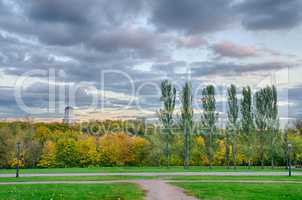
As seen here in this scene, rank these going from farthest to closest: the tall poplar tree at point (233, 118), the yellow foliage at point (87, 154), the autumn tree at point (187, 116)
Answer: the yellow foliage at point (87, 154), the tall poplar tree at point (233, 118), the autumn tree at point (187, 116)

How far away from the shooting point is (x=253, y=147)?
51.9 meters

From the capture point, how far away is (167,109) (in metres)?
49.0

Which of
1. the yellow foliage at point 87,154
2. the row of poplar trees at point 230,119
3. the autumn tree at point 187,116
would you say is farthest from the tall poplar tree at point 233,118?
the yellow foliage at point 87,154

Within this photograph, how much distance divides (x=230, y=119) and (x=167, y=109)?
34.2 ft

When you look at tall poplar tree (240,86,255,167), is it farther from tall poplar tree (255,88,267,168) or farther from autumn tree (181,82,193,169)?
autumn tree (181,82,193,169)

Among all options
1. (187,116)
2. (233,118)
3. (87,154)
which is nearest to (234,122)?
(233,118)

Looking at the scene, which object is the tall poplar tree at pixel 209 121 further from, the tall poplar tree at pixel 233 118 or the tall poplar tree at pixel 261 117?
the tall poplar tree at pixel 261 117

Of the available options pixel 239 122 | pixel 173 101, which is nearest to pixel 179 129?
pixel 173 101

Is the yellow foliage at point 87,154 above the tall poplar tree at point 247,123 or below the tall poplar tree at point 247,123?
below

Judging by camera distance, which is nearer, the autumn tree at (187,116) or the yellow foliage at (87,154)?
the autumn tree at (187,116)

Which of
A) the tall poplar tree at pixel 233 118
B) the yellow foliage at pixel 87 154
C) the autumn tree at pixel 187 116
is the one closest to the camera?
the autumn tree at pixel 187 116

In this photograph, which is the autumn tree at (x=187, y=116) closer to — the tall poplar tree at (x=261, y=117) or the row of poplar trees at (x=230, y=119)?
the row of poplar trees at (x=230, y=119)

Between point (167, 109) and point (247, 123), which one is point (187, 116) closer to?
point (167, 109)

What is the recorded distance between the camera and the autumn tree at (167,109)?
158ft
